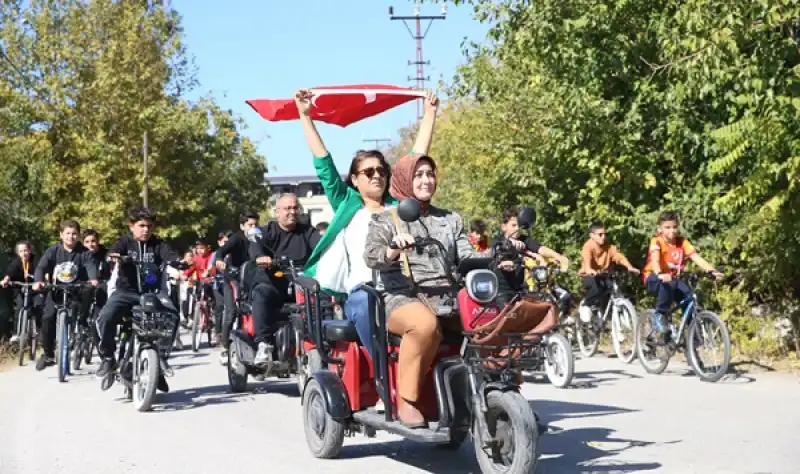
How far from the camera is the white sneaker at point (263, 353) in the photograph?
12367mm

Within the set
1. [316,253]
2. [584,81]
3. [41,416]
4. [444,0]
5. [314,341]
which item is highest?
[444,0]

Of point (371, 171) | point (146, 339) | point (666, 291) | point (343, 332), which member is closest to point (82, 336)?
point (146, 339)

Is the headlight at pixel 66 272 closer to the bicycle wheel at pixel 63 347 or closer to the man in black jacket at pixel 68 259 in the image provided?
the man in black jacket at pixel 68 259

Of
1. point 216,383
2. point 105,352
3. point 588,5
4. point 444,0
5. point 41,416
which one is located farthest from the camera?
point 444,0

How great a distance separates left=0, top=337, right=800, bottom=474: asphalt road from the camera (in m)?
8.08

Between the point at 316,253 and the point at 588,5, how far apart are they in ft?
31.4

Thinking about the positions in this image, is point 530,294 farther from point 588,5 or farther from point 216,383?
point 588,5

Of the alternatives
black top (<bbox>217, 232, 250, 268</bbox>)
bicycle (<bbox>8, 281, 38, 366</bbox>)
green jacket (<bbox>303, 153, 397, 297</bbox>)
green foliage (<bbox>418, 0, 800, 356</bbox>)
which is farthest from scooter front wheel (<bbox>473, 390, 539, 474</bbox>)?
bicycle (<bbox>8, 281, 38, 366</bbox>)

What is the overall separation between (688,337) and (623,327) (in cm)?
271

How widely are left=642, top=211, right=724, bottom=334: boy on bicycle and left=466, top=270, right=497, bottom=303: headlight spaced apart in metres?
Answer: 7.06

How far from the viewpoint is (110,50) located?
4044 cm

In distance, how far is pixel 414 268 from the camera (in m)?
7.45

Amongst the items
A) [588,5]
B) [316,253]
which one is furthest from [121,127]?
[316,253]

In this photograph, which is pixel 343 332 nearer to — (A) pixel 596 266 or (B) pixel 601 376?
(B) pixel 601 376
